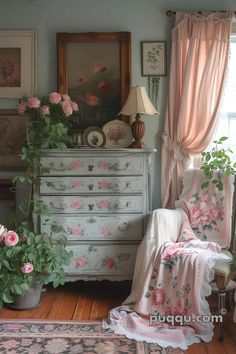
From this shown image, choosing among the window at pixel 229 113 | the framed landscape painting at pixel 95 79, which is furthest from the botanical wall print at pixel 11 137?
the window at pixel 229 113

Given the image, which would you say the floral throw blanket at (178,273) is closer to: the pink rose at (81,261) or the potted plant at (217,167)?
the potted plant at (217,167)

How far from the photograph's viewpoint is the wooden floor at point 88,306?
2.39 meters

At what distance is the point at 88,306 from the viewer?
2.97m

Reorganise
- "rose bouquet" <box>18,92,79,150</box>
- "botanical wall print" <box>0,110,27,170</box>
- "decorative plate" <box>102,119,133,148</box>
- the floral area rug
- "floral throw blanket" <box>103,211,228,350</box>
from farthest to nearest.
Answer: "botanical wall print" <box>0,110,27,170</box>
"decorative plate" <box>102,119,133,148</box>
"rose bouquet" <box>18,92,79,150</box>
"floral throw blanket" <box>103,211,228,350</box>
the floral area rug

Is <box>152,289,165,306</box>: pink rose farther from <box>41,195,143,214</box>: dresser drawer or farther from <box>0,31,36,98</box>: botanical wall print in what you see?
<box>0,31,36,98</box>: botanical wall print

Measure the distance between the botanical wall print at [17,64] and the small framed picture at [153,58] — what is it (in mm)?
932

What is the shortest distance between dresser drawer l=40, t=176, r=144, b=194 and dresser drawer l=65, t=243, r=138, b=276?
16.0 inches

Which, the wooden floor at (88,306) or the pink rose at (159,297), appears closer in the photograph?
the wooden floor at (88,306)

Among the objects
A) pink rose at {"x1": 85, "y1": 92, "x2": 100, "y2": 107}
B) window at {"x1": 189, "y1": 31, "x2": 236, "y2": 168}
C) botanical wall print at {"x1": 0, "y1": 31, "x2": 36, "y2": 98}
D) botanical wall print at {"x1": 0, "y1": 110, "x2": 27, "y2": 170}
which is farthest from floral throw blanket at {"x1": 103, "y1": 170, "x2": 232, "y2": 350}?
botanical wall print at {"x1": 0, "y1": 31, "x2": 36, "y2": 98}

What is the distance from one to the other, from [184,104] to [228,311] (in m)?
1.61

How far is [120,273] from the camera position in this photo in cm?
299

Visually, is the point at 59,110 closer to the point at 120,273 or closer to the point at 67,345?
the point at 120,273

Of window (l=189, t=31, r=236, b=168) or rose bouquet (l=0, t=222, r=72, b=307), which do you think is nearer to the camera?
rose bouquet (l=0, t=222, r=72, b=307)

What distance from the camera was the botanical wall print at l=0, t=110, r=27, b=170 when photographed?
3.48m
